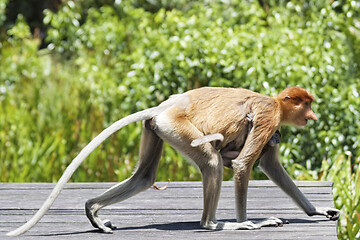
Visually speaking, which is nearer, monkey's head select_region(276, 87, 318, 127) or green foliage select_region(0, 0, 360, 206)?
monkey's head select_region(276, 87, 318, 127)

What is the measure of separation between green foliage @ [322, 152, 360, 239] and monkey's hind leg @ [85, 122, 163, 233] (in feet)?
4.90

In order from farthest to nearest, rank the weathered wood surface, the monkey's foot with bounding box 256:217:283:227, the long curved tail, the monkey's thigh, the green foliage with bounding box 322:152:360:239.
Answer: the green foliage with bounding box 322:152:360:239 → the monkey's foot with bounding box 256:217:283:227 → the weathered wood surface → the monkey's thigh → the long curved tail

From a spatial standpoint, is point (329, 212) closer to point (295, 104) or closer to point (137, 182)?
point (295, 104)

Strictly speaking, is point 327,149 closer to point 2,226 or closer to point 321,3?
point 321,3

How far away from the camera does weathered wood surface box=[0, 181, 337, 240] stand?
12.5ft

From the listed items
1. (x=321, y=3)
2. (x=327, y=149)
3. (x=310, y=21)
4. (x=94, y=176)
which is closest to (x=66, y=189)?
(x=94, y=176)

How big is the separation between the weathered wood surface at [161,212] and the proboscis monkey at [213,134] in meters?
0.14

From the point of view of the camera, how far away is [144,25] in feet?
23.5

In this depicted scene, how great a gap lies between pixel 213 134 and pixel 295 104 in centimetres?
56

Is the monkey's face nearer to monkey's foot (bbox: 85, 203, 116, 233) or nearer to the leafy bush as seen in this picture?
monkey's foot (bbox: 85, 203, 116, 233)

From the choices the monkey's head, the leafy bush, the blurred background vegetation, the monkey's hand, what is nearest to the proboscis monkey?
the monkey's head

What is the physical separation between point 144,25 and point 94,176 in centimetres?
181

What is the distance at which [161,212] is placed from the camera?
14.9 feet

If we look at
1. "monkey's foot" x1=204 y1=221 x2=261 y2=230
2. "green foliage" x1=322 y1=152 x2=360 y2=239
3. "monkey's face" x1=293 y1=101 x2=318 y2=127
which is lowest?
"green foliage" x1=322 y1=152 x2=360 y2=239
